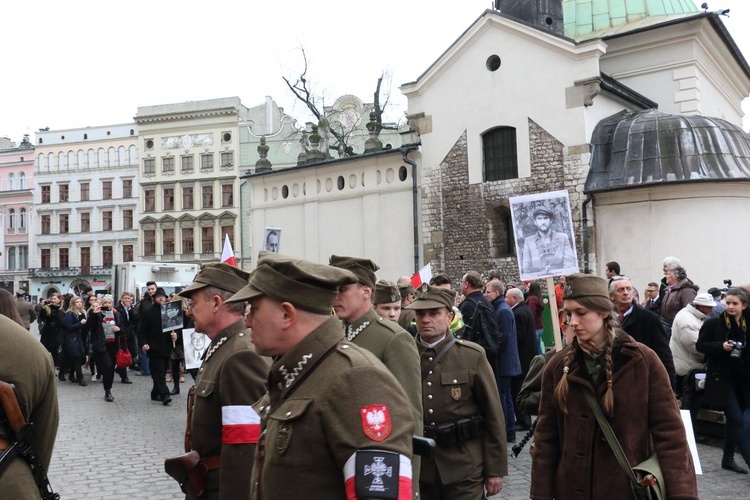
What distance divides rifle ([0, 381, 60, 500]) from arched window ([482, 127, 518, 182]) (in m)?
20.5

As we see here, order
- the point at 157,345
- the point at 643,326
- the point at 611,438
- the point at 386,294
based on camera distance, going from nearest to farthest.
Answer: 1. the point at 611,438
2. the point at 386,294
3. the point at 643,326
4. the point at 157,345

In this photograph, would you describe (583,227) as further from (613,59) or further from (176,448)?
(176,448)

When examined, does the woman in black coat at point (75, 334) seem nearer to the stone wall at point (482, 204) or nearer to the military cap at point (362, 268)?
the stone wall at point (482, 204)

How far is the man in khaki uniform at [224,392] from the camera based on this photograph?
3590 mm

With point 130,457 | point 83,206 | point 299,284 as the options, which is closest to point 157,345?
point 130,457

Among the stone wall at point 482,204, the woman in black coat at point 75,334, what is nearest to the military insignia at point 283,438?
the woman in black coat at point 75,334

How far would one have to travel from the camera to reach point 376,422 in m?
2.33

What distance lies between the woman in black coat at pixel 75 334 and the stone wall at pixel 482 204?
11392 mm

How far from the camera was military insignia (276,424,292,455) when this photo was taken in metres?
2.44

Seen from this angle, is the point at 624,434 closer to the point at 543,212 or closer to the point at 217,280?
A: the point at 217,280

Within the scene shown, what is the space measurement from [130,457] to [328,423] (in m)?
7.49

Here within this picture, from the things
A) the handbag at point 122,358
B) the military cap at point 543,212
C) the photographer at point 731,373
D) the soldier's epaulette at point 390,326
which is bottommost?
the handbag at point 122,358

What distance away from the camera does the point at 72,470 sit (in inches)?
329

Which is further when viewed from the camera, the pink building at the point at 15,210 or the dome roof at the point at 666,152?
the pink building at the point at 15,210
